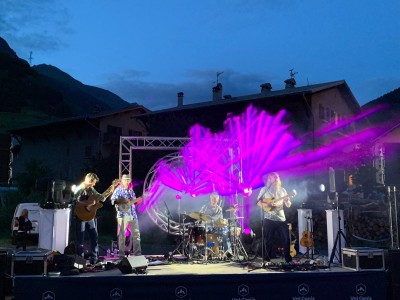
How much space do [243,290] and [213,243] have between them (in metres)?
4.29

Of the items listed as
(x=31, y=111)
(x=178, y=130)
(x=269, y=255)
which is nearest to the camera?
(x=269, y=255)

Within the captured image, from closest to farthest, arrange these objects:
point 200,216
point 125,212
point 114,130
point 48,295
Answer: point 48,295 → point 125,212 → point 200,216 → point 114,130

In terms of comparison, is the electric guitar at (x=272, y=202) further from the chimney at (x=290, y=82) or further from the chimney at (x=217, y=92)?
the chimney at (x=217, y=92)

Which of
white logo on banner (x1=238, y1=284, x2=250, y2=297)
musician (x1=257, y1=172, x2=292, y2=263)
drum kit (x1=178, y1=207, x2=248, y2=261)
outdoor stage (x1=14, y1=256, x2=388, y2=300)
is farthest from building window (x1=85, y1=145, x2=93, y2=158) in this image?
white logo on banner (x1=238, y1=284, x2=250, y2=297)

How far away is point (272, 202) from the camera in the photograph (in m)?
8.92

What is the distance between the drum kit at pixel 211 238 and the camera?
10.1 m

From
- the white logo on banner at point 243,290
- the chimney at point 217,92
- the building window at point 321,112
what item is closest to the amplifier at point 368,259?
the white logo on banner at point 243,290

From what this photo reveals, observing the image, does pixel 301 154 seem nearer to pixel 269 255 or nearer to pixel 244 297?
pixel 269 255

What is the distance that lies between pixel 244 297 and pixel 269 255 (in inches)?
141

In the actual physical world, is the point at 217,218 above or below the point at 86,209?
below

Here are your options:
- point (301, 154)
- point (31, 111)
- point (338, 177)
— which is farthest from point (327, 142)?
point (31, 111)

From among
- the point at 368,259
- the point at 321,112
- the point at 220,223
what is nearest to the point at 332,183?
the point at 368,259

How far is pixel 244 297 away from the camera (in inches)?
237

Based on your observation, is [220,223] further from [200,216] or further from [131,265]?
[131,265]
